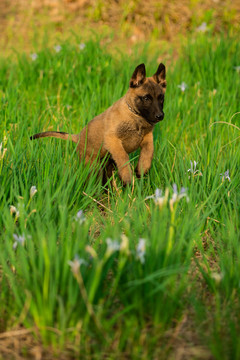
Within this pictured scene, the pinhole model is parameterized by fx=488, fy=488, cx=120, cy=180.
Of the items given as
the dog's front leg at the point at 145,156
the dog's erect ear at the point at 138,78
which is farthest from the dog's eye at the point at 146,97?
the dog's front leg at the point at 145,156

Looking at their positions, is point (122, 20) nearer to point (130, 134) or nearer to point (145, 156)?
point (130, 134)

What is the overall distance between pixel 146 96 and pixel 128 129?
0.30 m

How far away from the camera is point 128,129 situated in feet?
12.5

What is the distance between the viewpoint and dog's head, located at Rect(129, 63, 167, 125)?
3.74 meters

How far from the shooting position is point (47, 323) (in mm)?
2098

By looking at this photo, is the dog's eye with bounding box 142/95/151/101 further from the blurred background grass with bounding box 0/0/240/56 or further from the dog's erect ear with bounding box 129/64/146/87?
the blurred background grass with bounding box 0/0/240/56

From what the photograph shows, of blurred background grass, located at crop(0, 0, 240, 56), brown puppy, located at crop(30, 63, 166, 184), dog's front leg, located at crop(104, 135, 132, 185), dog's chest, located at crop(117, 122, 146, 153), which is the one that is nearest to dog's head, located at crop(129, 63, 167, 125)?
brown puppy, located at crop(30, 63, 166, 184)

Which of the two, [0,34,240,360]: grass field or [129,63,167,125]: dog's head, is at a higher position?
[129,63,167,125]: dog's head

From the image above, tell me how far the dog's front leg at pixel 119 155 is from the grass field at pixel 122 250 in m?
0.16

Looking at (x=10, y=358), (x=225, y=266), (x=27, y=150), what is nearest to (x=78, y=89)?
(x=27, y=150)

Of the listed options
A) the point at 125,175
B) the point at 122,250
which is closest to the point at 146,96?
the point at 125,175

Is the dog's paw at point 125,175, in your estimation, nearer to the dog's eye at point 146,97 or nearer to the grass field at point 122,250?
the grass field at point 122,250

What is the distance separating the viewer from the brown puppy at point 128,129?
3.77 meters

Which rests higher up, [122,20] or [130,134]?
[122,20]
